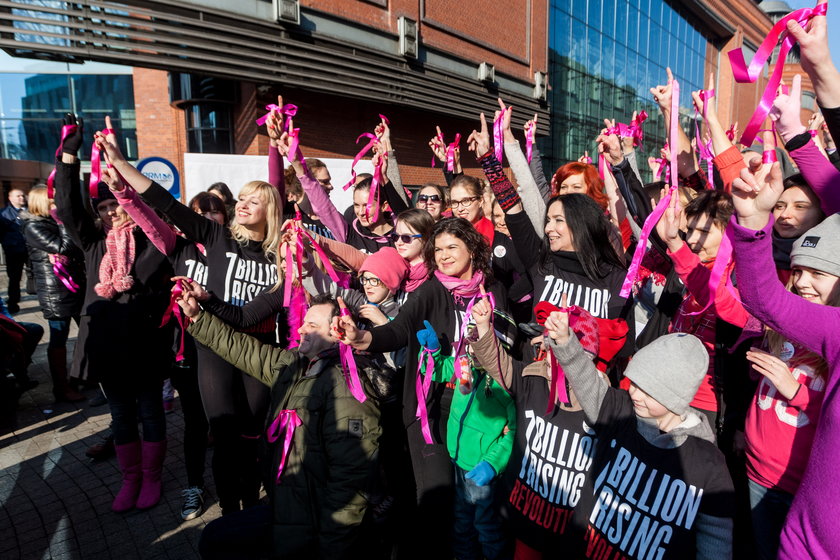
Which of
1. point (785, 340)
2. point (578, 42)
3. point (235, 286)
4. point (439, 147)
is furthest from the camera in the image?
point (578, 42)

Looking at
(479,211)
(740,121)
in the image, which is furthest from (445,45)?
(740,121)

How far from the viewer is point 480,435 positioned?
2.45 metres

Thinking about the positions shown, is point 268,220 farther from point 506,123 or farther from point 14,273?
point 14,273

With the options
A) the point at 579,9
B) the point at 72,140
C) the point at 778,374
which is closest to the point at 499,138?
the point at 778,374

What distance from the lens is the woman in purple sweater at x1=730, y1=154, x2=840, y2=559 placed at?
1.38m

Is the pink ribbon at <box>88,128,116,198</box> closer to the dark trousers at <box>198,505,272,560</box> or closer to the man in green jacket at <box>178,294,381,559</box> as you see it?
the man in green jacket at <box>178,294,381,559</box>

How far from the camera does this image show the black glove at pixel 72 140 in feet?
9.36

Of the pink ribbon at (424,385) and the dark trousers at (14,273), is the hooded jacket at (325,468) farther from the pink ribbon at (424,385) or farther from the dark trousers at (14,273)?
the dark trousers at (14,273)

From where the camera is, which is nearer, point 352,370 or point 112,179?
point 352,370

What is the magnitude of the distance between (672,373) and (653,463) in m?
0.32

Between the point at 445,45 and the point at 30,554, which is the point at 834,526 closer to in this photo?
the point at 30,554

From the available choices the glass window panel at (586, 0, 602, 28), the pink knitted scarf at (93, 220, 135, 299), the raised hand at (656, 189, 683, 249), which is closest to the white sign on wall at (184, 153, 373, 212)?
the pink knitted scarf at (93, 220, 135, 299)

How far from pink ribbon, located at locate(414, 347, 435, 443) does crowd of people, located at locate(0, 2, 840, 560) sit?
0.02 metres

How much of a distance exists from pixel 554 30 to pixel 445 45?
747 centimetres
